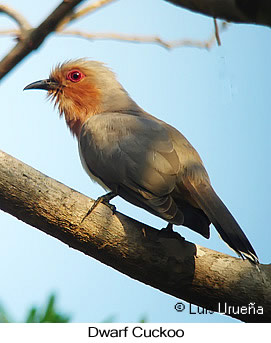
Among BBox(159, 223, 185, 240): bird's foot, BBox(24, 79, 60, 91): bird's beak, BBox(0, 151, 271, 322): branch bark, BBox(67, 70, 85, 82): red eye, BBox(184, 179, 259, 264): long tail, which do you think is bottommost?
BBox(0, 151, 271, 322): branch bark

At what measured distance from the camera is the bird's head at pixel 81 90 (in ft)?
17.6

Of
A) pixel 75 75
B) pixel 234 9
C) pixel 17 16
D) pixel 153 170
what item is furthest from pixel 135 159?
pixel 234 9

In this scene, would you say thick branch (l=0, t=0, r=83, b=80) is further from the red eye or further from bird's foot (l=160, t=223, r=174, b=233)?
the red eye

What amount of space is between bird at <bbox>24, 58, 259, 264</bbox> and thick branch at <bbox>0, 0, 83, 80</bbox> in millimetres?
1764

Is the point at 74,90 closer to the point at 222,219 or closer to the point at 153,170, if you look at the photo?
the point at 153,170

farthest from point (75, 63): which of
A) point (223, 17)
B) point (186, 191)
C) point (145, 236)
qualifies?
point (223, 17)

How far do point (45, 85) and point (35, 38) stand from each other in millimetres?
3599

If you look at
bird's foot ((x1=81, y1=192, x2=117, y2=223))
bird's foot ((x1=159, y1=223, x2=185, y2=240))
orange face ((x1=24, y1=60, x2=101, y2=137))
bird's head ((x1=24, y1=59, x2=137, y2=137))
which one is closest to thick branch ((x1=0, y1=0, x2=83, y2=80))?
bird's foot ((x1=81, y1=192, x2=117, y2=223))

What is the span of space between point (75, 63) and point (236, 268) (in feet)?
10.5

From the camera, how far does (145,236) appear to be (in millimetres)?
3572

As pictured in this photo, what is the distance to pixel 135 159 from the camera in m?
4.12

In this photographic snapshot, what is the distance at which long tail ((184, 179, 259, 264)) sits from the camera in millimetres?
3539

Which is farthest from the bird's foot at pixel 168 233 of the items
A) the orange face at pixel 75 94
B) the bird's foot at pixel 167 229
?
the orange face at pixel 75 94

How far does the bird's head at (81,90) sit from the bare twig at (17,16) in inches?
96.6
